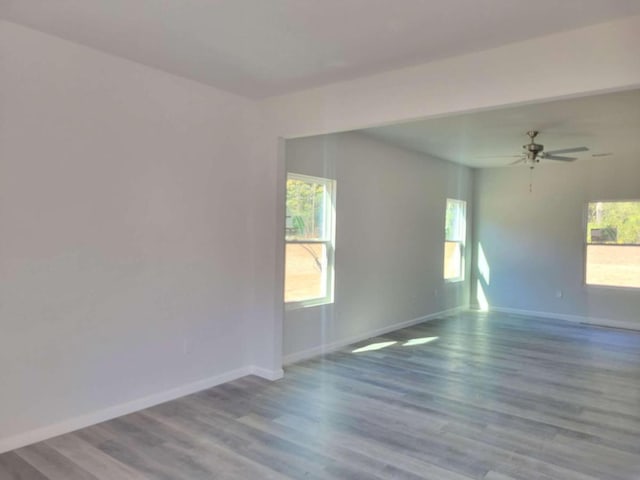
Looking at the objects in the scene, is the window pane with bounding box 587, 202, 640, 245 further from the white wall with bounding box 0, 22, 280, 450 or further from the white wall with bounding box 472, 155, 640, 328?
the white wall with bounding box 0, 22, 280, 450

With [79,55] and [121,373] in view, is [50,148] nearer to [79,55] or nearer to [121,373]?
[79,55]

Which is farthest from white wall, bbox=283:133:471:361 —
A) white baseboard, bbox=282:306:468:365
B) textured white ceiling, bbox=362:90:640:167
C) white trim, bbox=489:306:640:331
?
white trim, bbox=489:306:640:331

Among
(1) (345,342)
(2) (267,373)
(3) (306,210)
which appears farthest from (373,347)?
(3) (306,210)

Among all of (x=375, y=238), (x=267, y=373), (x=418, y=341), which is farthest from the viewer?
(x=375, y=238)

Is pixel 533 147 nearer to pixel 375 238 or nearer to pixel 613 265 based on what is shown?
pixel 375 238

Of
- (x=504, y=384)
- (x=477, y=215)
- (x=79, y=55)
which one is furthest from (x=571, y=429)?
(x=477, y=215)

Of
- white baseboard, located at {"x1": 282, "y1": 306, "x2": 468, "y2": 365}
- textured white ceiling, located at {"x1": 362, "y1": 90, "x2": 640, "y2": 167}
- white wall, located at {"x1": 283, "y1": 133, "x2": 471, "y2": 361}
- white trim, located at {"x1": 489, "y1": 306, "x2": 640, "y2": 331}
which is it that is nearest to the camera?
textured white ceiling, located at {"x1": 362, "y1": 90, "x2": 640, "y2": 167}

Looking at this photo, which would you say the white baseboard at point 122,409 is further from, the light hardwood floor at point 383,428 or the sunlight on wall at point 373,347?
the sunlight on wall at point 373,347

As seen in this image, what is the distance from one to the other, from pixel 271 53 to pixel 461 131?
118 inches

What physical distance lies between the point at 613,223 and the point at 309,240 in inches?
204

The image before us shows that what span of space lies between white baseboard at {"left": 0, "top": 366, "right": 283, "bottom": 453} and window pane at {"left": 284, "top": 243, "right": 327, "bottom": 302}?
3.13 feet

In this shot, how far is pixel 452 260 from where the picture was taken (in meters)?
8.13

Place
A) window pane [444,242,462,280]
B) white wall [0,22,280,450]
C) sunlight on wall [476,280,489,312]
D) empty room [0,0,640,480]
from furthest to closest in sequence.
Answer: sunlight on wall [476,280,489,312] < window pane [444,242,462,280] < white wall [0,22,280,450] < empty room [0,0,640,480]

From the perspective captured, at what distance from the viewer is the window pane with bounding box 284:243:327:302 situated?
196 inches
